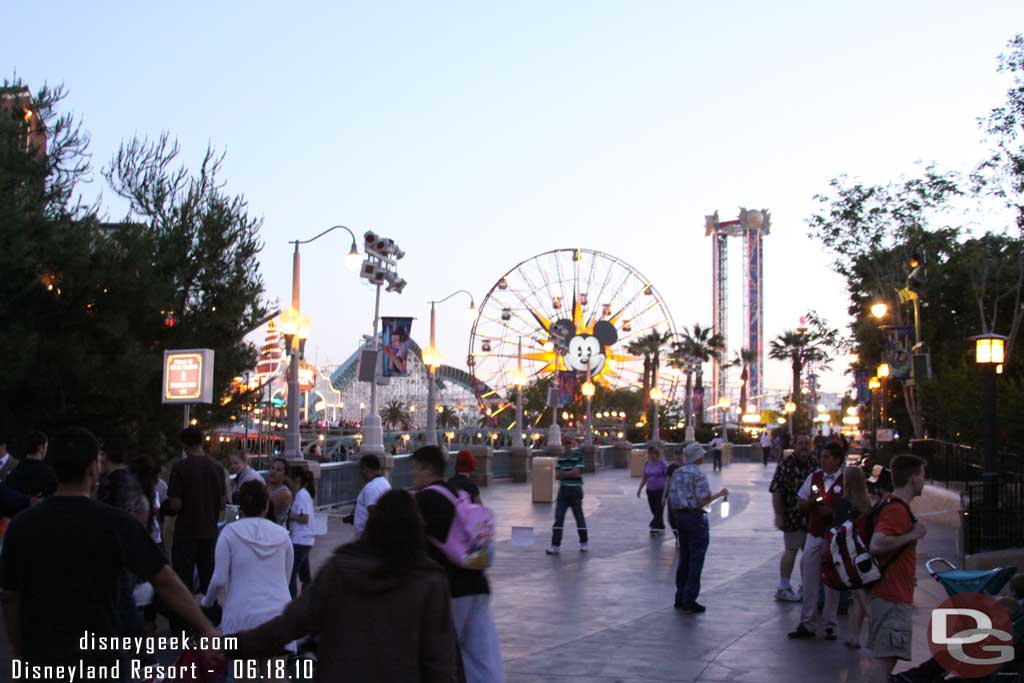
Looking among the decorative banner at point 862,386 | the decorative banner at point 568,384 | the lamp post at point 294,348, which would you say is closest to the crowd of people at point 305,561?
the lamp post at point 294,348

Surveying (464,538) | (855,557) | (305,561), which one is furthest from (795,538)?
(464,538)

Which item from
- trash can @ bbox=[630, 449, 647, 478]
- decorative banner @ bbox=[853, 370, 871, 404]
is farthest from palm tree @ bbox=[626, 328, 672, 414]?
trash can @ bbox=[630, 449, 647, 478]

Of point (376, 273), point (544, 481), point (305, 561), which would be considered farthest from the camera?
point (544, 481)

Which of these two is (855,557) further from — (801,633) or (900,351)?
(900,351)

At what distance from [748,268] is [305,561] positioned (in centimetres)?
14347

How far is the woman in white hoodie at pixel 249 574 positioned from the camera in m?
6.27

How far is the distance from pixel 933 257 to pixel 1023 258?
20.7 ft

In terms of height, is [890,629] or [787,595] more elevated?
[890,629]

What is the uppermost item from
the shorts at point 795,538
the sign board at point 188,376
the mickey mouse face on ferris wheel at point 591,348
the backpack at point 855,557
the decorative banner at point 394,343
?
the mickey mouse face on ferris wheel at point 591,348

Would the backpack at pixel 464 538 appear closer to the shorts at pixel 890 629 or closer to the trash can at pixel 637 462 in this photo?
the shorts at pixel 890 629

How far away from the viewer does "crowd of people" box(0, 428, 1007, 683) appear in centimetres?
391

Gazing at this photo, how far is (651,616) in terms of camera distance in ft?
36.2

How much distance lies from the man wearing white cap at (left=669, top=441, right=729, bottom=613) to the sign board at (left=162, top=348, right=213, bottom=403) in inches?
218

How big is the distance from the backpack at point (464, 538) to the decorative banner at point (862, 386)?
42.9m
